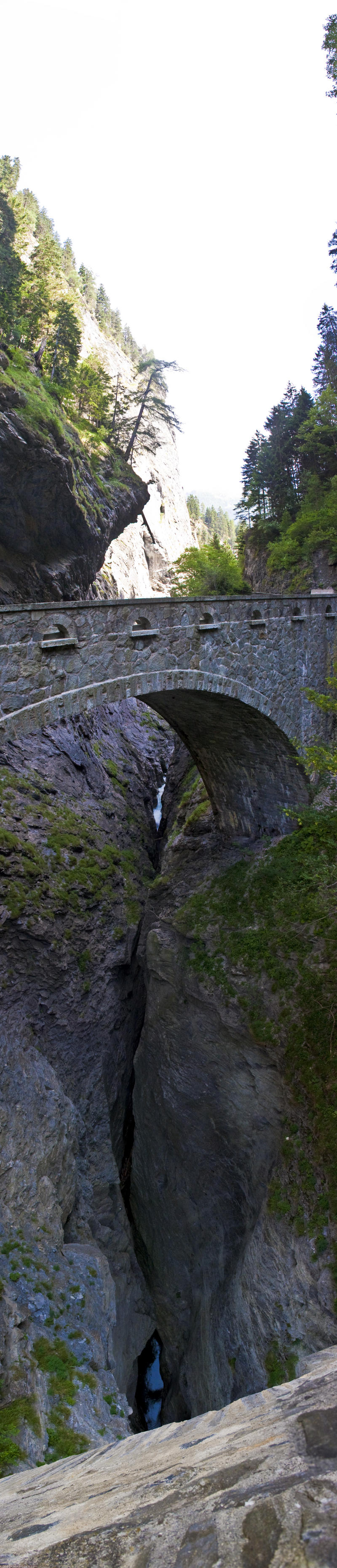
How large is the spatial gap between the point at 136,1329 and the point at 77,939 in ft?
27.9

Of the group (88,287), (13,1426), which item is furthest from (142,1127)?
Result: (88,287)

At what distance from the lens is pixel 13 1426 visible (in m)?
7.73

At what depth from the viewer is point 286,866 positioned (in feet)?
49.7

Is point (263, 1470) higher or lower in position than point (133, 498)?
lower

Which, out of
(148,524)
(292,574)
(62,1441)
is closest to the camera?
(62,1441)

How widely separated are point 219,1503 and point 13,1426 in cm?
730

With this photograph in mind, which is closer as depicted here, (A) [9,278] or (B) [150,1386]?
(B) [150,1386]

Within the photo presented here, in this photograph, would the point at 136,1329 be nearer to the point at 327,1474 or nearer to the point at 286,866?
the point at 286,866

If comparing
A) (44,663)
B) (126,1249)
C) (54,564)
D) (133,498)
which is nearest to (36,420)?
(54,564)

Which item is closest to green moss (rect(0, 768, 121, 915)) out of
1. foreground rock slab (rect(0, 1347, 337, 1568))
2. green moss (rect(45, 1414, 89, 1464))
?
green moss (rect(45, 1414, 89, 1464))

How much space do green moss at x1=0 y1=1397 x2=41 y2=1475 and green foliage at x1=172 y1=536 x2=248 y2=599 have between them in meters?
22.3

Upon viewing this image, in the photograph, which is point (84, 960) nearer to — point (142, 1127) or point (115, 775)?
point (142, 1127)

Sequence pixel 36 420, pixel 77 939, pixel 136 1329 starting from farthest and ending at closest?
pixel 36 420 < pixel 77 939 < pixel 136 1329

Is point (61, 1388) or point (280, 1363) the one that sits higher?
point (61, 1388)
